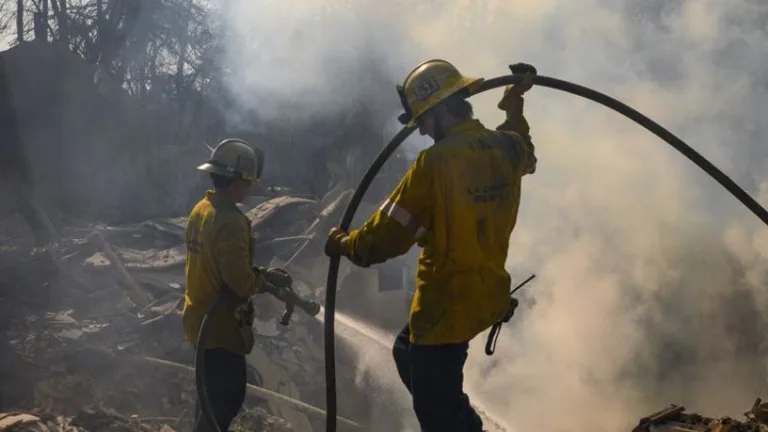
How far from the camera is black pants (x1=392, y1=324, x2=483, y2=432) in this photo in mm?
2859

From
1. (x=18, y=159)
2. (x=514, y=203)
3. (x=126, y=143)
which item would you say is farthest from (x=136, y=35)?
(x=514, y=203)

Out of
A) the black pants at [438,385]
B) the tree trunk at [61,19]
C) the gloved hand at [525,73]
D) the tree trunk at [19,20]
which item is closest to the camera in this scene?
the black pants at [438,385]

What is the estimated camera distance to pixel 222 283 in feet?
12.3

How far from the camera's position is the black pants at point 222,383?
379 cm

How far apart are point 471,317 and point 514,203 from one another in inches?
18.6

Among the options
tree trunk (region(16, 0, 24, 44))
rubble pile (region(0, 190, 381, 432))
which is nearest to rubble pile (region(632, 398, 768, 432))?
rubble pile (region(0, 190, 381, 432))

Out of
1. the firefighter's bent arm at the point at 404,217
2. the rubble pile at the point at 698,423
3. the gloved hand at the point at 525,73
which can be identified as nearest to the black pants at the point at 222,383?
the firefighter's bent arm at the point at 404,217

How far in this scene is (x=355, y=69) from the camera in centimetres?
1553

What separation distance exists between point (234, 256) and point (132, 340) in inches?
175

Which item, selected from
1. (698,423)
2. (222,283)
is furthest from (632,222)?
(222,283)

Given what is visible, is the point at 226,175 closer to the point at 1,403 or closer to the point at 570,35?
the point at 1,403

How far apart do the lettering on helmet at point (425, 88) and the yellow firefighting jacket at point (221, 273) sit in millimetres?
1203

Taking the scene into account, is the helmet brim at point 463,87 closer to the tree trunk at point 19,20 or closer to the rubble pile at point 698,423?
the rubble pile at point 698,423

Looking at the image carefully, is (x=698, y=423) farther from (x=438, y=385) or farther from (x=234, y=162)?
(x=234, y=162)
